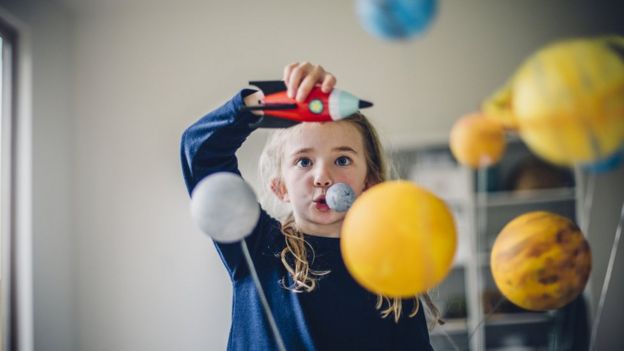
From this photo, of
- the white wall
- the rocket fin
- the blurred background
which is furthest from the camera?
the blurred background

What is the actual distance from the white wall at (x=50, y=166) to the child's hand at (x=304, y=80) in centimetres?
190

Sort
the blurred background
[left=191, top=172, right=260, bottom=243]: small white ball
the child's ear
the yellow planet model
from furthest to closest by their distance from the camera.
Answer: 1. the blurred background
2. the child's ear
3. [left=191, top=172, right=260, bottom=243]: small white ball
4. the yellow planet model

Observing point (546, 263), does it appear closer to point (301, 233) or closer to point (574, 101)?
point (574, 101)

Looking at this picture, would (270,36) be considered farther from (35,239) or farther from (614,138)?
(614,138)

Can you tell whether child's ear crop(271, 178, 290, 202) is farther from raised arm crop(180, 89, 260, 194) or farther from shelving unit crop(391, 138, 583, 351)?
shelving unit crop(391, 138, 583, 351)

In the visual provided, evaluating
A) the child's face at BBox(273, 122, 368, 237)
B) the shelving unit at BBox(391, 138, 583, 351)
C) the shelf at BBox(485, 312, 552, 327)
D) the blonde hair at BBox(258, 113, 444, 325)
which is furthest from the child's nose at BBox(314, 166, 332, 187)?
the shelf at BBox(485, 312, 552, 327)

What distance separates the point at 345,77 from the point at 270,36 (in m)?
0.47

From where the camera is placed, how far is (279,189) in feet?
A: 3.14

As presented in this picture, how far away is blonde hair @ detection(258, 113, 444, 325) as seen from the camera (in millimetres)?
792

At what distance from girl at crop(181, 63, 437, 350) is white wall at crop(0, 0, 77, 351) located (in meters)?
1.64

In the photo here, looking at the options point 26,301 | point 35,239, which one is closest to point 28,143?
point 35,239

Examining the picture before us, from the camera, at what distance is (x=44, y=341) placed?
6.84ft

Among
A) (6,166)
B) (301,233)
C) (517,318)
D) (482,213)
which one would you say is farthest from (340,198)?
(517,318)

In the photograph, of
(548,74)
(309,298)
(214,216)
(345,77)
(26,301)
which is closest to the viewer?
(548,74)
